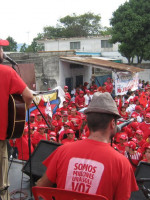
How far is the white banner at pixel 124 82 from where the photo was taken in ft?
41.1

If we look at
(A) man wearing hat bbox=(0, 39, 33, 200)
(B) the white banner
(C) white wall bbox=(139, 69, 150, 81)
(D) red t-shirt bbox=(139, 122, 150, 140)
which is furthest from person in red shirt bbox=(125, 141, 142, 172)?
(C) white wall bbox=(139, 69, 150, 81)

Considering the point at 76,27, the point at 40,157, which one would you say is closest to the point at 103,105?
the point at 40,157

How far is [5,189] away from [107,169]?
147 cm

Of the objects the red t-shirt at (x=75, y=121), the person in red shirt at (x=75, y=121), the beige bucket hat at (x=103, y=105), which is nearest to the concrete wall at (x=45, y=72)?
the person in red shirt at (x=75, y=121)

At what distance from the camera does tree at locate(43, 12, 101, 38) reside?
1905 inches

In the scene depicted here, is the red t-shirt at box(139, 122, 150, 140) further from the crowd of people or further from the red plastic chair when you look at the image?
the red plastic chair

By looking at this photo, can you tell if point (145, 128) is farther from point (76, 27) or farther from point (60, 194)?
point (76, 27)

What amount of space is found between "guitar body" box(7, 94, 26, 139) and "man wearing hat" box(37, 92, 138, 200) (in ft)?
2.86

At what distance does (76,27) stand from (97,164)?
4854cm

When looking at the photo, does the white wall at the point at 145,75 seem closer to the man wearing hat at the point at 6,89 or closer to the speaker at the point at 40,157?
the speaker at the point at 40,157

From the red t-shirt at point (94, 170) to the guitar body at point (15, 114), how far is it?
3.01ft

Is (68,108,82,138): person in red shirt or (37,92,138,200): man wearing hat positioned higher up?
(37,92,138,200): man wearing hat

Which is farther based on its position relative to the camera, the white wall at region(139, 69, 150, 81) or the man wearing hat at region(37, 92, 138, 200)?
the white wall at region(139, 69, 150, 81)

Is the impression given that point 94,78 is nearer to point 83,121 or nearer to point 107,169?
point 83,121
